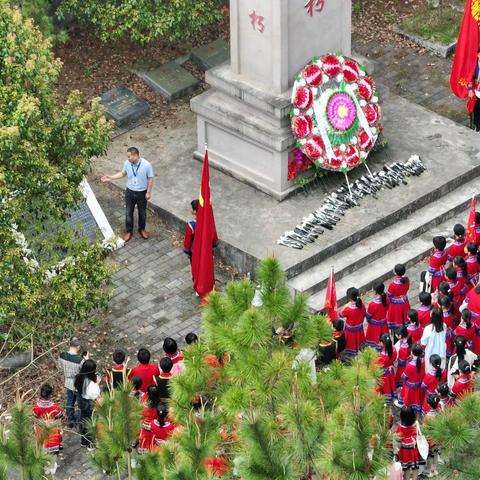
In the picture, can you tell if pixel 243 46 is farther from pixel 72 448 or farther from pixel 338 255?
pixel 72 448

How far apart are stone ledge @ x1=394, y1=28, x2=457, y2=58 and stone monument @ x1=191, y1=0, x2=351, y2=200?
3.72 metres

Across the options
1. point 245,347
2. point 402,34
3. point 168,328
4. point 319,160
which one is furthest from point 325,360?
point 402,34

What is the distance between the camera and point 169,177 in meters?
20.3

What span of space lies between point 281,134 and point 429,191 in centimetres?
208

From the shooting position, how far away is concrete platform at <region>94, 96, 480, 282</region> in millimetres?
18859

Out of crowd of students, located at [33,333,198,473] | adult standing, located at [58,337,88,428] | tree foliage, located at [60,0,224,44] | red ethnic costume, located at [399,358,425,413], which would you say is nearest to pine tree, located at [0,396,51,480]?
crowd of students, located at [33,333,198,473]

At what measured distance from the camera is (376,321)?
16984 mm

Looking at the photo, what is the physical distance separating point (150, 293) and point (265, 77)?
3.07 meters

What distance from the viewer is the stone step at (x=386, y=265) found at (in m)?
18.4

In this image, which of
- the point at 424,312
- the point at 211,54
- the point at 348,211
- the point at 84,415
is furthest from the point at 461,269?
the point at 211,54

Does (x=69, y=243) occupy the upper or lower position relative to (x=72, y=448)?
upper

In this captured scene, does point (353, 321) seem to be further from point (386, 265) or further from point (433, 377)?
point (386, 265)

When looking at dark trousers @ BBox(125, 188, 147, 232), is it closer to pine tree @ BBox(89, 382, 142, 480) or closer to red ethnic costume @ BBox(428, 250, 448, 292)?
red ethnic costume @ BBox(428, 250, 448, 292)

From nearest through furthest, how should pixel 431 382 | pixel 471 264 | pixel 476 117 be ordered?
pixel 431 382 < pixel 471 264 < pixel 476 117
